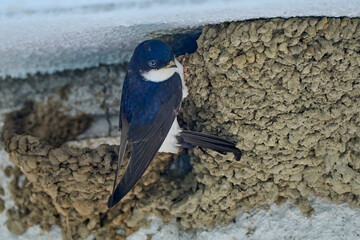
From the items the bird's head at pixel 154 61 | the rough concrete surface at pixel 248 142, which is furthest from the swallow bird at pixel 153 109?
the rough concrete surface at pixel 248 142

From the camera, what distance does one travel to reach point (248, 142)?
3.24 meters

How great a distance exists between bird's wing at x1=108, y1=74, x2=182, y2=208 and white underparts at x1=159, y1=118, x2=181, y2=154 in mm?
126

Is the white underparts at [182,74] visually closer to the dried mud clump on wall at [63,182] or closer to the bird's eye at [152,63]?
the bird's eye at [152,63]

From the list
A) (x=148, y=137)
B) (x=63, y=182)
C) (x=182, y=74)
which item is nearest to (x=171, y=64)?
(x=182, y=74)

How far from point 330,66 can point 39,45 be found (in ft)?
4.88

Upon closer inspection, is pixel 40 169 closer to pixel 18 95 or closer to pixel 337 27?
pixel 18 95

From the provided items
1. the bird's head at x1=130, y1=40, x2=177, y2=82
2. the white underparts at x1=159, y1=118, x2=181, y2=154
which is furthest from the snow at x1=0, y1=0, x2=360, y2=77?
the white underparts at x1=159, y1=118, x2=181, y2=154

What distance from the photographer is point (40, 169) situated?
131 inches

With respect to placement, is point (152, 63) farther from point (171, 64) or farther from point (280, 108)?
point (280, 108)

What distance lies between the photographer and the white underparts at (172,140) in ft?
11.1

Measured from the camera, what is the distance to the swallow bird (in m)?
3.17

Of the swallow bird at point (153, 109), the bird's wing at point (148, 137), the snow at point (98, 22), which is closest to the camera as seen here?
the snow at point (98, 22)

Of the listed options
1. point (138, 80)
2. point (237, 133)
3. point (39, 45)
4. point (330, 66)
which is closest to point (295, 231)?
point (237, 133)

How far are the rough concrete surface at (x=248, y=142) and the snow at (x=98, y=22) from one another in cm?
20
